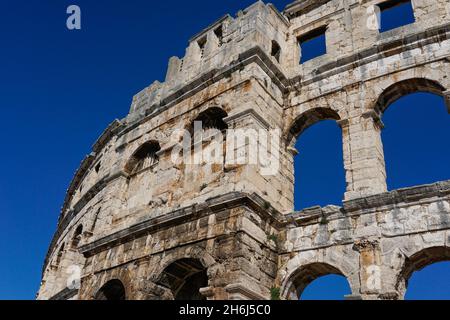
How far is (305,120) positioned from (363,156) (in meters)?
1.97

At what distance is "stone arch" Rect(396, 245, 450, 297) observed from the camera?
7.07m

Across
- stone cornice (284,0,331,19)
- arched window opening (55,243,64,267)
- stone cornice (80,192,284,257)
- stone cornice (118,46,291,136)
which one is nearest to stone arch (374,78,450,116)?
stone cornice (118,46,291,136)

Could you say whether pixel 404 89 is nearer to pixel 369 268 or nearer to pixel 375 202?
pixel 375 202

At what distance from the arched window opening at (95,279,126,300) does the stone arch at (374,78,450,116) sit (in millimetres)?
6519

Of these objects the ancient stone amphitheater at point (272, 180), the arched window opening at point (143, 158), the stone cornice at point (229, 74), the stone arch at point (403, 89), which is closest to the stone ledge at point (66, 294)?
the ancient stone amphitheater at point (272, 180)

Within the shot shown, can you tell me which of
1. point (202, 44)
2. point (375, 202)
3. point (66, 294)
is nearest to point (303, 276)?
point (375, 202)

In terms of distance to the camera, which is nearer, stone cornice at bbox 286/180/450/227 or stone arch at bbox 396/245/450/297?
stone arch at bbox 396/245/450/297

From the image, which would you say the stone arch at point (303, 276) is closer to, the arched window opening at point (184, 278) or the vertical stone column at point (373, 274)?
the vertical stone column at point (373, 274)

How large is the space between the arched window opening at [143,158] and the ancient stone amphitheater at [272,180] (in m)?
0.04

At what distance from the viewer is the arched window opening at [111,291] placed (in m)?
9.73

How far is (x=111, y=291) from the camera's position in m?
10.0

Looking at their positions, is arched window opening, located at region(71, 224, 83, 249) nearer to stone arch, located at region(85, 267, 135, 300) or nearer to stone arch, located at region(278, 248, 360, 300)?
stone arch, located at region(85, 267, 135, 300)

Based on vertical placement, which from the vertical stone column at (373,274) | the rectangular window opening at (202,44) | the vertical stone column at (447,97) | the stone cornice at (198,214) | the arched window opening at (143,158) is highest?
the rectangular window opening at (202,44)

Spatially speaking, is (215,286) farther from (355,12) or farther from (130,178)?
(355,12)
